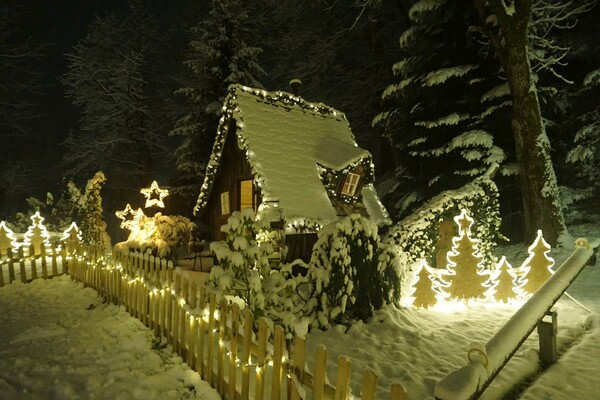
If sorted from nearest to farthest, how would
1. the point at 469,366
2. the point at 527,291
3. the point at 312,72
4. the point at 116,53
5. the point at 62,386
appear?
the point at 469,366, the point at 62,386, the point at 527,291, the point at 312,72, the point at 116,53

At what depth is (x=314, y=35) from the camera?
928 inches

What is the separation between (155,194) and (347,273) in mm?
10717

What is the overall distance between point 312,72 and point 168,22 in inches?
748

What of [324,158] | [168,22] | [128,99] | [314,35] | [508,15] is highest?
[168,22]

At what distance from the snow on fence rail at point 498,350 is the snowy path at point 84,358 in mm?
2961

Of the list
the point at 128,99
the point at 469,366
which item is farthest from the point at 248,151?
the point at 128,99

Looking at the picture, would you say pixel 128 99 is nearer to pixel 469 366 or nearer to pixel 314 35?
pixel 314 35

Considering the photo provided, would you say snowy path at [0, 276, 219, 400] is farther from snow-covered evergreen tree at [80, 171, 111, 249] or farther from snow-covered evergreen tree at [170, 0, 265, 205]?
snow-covered evergreen tree at [170, 0, 265, 205]

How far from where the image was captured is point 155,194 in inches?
607

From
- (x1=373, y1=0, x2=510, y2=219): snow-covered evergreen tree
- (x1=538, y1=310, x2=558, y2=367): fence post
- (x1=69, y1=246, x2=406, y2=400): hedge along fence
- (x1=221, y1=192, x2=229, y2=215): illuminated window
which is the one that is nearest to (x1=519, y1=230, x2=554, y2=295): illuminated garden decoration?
(x1=538, y1=310, x2=558, y2=367): fence post

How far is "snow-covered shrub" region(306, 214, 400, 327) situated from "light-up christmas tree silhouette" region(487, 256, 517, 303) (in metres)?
2.51

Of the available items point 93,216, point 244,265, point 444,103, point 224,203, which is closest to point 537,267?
point 244,265

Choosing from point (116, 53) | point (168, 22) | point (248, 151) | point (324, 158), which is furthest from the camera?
point (168, 22)

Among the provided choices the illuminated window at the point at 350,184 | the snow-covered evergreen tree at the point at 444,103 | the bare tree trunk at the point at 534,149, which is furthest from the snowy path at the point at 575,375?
the snow-covered evergreen tree at the point at 444,103
